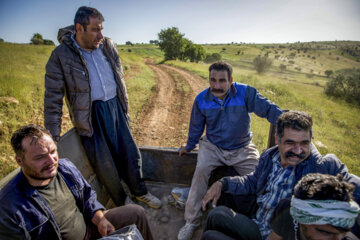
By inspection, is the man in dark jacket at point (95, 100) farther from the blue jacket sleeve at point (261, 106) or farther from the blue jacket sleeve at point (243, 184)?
the blue jacket sleeve at point (261, 106)

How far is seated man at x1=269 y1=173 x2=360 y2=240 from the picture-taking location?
3.36ft

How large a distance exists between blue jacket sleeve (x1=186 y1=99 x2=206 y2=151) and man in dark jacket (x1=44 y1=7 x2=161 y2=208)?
768 millimetres

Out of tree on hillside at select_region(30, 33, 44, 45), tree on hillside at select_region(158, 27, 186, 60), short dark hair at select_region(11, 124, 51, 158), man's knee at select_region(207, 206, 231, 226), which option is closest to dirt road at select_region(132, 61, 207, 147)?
man's knee at select_region(207, 206, 231, 226)

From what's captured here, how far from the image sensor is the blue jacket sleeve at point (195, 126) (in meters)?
2.89

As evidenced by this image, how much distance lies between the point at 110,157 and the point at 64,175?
955mm

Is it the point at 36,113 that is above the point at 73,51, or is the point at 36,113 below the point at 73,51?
below

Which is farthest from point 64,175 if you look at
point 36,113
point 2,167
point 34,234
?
point 36,113

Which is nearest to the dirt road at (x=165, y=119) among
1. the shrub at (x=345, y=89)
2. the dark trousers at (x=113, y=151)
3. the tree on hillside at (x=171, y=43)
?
the dark trousers at (x=113, y=151)

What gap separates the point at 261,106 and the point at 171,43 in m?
39.8

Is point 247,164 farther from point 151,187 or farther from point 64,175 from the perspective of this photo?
point 64,175

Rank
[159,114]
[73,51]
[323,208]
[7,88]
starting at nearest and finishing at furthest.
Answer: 1. [323,208]
2. [73,51]
3. [7,88]
4. [159,114]

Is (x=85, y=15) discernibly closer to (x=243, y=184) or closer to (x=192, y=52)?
(x=243, y=184)

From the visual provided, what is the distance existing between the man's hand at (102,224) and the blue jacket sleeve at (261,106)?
210cm

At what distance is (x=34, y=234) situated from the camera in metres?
1.46
